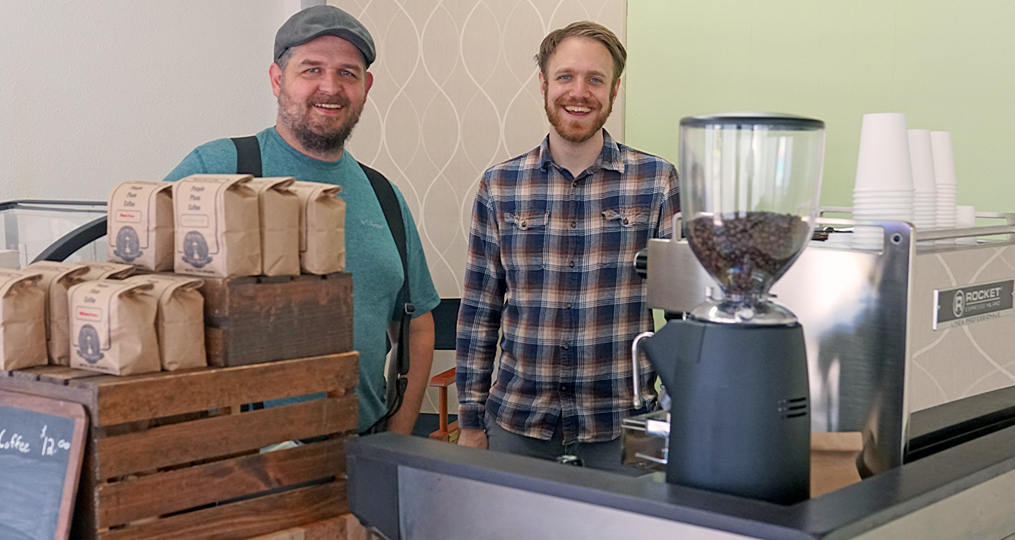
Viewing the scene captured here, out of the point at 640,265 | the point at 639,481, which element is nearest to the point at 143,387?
the point at 639,481

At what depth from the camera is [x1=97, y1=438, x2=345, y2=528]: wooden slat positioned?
107 centimetres

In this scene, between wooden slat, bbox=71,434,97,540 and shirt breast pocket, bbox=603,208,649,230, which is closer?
wooden slat, bbox=71,434,97,540

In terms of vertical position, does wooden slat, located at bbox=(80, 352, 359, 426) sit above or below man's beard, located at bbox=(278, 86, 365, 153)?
below

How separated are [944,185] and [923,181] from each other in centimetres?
11

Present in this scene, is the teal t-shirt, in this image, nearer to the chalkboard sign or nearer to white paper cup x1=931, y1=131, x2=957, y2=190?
the chalkboard sign

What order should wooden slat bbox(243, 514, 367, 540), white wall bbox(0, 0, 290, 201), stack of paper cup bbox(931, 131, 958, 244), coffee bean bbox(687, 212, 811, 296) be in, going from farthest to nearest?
1. white wall bbox(0, 0, 290, 201)
2. stack of paper cup bbox(931, 131, 958, 244)
3. wooden slat bbox(243, 514, 367, 540)
4. coffee bean bbox(687, 212, 811, 296)

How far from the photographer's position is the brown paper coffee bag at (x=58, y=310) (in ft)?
3.82

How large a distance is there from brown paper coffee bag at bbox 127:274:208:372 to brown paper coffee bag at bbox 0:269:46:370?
136 millimetres

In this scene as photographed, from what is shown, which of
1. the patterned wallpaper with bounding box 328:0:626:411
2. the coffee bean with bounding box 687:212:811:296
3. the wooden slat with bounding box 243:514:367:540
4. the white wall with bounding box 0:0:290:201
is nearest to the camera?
the coffee bean with bounding box 687:212:811:296

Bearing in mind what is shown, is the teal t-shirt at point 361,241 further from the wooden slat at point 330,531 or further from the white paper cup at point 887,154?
the white paper cup at point 887,154

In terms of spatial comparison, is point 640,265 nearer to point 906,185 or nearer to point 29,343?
point 906,185

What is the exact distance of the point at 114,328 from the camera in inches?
42.6

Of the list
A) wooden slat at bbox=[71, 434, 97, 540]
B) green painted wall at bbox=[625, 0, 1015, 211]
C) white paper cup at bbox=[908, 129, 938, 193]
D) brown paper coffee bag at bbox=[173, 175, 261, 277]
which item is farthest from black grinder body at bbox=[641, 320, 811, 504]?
green painted wall at bbox=[625, 0, 1015, 211]

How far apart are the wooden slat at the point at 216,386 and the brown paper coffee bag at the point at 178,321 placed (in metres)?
0.02
